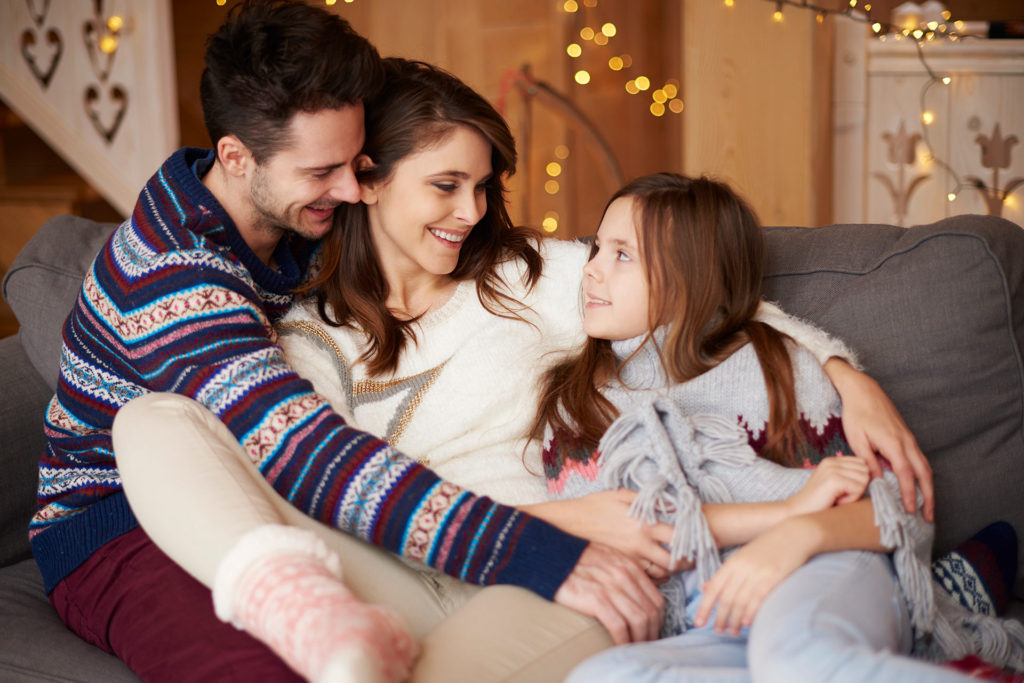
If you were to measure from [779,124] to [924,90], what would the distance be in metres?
0.47

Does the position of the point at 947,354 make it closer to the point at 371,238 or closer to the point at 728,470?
the point at 728,470

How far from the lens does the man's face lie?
5.07 feet

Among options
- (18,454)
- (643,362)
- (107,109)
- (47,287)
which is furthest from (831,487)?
(107,109)

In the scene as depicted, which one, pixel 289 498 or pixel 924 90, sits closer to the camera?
pixel 289 498

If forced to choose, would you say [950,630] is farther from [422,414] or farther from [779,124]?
[779,124]

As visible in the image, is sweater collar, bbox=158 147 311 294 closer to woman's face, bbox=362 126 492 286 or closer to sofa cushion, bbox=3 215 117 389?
woman's face, bbox=362 126 492 286

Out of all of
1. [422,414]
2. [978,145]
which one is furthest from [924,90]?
[422,414]

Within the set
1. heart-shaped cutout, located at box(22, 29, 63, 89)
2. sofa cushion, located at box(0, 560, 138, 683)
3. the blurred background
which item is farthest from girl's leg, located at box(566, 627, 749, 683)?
heart-shaped cutout, located at box(22, 29, 63, 89)

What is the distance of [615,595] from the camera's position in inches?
47.5

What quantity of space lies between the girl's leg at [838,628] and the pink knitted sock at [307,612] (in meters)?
0.41

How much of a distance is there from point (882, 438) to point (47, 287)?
158 centimetres

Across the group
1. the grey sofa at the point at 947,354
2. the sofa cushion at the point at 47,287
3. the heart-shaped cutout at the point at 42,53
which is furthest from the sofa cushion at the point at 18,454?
the heart-shaped cutout at the point at 42,53

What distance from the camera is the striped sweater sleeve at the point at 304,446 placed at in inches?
49.1

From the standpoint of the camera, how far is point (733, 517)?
1.26 m
